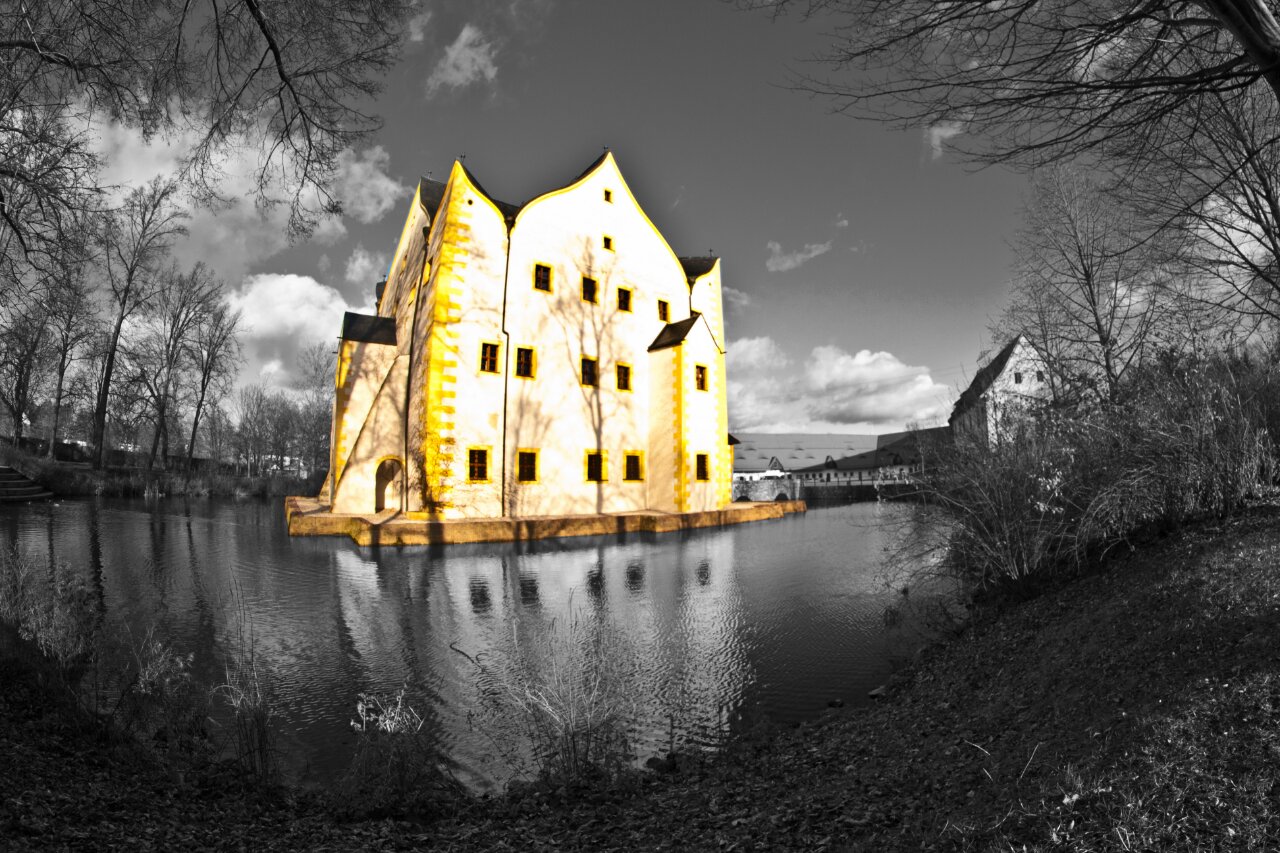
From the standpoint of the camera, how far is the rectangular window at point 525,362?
74.1 ft

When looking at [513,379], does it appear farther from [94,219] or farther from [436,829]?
[436,829]

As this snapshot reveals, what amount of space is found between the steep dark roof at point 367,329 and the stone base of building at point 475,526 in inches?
288

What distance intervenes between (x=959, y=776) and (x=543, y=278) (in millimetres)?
22107

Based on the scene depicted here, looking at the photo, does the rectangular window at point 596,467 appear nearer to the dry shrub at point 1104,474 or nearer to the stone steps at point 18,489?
the dry shrub at point 1104,474

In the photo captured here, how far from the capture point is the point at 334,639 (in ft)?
26.3

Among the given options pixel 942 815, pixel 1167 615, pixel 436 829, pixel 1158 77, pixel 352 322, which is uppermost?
pixel 352 322

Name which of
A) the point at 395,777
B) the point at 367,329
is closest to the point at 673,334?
the point at 367,329

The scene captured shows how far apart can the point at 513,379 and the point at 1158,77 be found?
1984 cm

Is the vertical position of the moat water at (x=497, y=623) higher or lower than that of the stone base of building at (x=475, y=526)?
lower

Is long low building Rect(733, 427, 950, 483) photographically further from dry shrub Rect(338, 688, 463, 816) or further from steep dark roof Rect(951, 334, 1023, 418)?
dry shrub Rect(338, 688, 463, 816)

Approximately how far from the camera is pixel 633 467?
83.4 ft

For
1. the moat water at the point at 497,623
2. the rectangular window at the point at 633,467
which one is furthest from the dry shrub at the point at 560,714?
the rectangular window at the point at 633,467

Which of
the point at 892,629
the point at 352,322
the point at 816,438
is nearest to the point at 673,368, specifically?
the point at 352,322

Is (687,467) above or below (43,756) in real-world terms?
above
